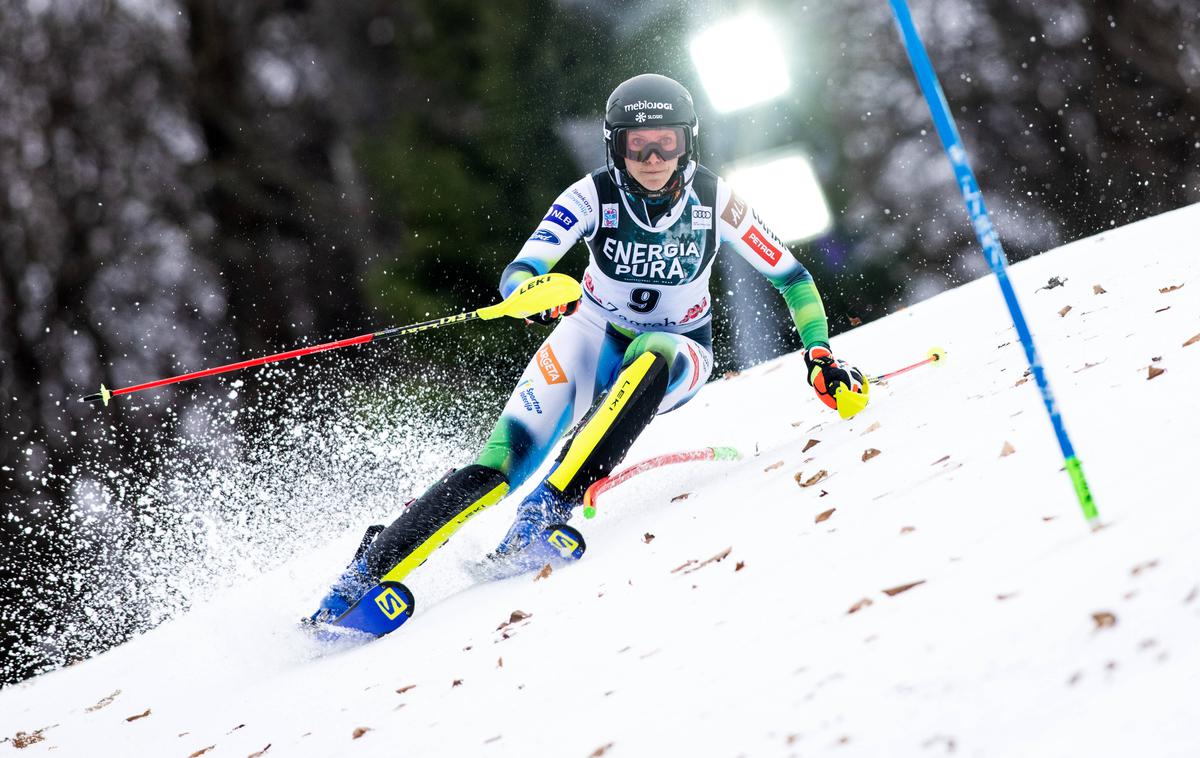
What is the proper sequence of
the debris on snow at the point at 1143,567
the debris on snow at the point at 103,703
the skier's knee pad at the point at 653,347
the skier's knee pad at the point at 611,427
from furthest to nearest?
1. the debris on snow at the point at 103,703
2. the skier's knee pad at the point at 653,347
3. the skier's knee pad at the point at 611,427
4. the debris on snow at the point at 1143,567

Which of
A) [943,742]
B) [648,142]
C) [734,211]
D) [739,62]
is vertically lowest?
[943,742]

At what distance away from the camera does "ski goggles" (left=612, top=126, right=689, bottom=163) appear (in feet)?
12.5

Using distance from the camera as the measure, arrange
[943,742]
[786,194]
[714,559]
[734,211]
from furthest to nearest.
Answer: [786,194], [734,211], [714,559], [943,742]

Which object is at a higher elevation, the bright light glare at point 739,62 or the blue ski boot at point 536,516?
the bright light glare at point 739,62

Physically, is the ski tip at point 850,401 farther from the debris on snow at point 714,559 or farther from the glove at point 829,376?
the debris on snow at point 714,559

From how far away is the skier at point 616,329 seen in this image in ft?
11.6

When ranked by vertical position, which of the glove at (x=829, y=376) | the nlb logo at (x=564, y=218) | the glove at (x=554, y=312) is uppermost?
the nlb logo at (x=564, y=218)

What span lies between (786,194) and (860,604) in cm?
837

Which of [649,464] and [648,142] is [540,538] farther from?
[648,142]

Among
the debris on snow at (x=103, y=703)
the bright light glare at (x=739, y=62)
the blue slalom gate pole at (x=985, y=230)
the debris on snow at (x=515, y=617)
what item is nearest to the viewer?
the blue slalom gate pole at (x=985, y=230)

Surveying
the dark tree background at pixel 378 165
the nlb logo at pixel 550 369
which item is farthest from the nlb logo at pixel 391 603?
the dark tree background at pixel 378 165

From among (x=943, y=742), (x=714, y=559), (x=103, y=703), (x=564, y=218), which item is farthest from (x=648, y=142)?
(x=103, y=703)

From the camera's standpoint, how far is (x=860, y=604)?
1.91m

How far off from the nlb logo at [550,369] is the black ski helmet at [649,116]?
27.7 inches
